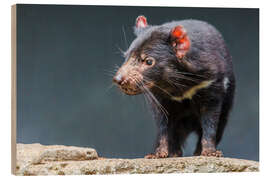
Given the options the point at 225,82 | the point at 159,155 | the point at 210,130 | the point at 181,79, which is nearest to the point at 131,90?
the point at 181,79

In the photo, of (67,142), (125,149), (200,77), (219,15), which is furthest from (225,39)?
(67,142)

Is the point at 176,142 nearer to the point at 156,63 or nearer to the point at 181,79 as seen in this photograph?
the point at 181,79

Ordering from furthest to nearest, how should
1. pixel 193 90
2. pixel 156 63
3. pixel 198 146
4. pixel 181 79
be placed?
pixel 198 146 → pixel 193 90 → pixel 181 79 → pixel 156 63

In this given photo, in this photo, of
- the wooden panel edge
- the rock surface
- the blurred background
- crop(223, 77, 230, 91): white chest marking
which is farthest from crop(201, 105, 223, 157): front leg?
the wooden panel edge

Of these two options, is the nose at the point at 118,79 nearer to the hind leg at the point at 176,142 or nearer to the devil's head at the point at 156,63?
the devil's head at the point at 156,63

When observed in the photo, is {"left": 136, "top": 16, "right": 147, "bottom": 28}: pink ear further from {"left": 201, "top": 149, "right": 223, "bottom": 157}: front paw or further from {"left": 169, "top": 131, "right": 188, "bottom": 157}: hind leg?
{"left": 201, "top": 149, "right": 223, "bottom": 157}: front paw

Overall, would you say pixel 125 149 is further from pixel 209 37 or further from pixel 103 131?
pixel 209 37
